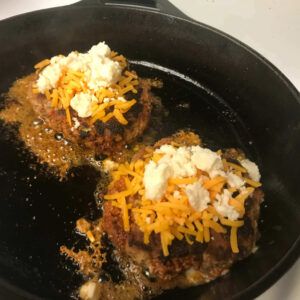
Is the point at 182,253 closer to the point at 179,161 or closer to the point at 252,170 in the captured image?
the point at 179,161

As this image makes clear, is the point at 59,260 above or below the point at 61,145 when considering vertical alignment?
below

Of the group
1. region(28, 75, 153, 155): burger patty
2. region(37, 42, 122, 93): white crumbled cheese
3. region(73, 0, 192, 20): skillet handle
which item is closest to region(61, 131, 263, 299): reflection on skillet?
region(28, 75, 153, 155): burger patty

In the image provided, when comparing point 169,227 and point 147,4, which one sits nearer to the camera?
point 169,227

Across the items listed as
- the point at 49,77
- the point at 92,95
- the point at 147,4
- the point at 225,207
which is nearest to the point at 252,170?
the point at 225,207

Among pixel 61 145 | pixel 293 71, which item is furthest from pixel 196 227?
pixel 293 71

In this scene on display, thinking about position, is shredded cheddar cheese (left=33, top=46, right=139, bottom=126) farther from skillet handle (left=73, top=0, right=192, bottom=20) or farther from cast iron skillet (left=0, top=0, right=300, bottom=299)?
skillet handle (left=73, top=0, right=192, bottom=20)

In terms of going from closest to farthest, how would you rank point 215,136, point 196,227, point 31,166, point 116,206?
point 196,227 → point 116,206 → point 31,166 → point 215,136

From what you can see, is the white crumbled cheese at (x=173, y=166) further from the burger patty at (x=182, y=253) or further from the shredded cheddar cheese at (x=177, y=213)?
the burger patty at (x=182, y=253)

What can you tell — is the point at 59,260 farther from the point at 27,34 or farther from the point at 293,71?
the point at 293,71
